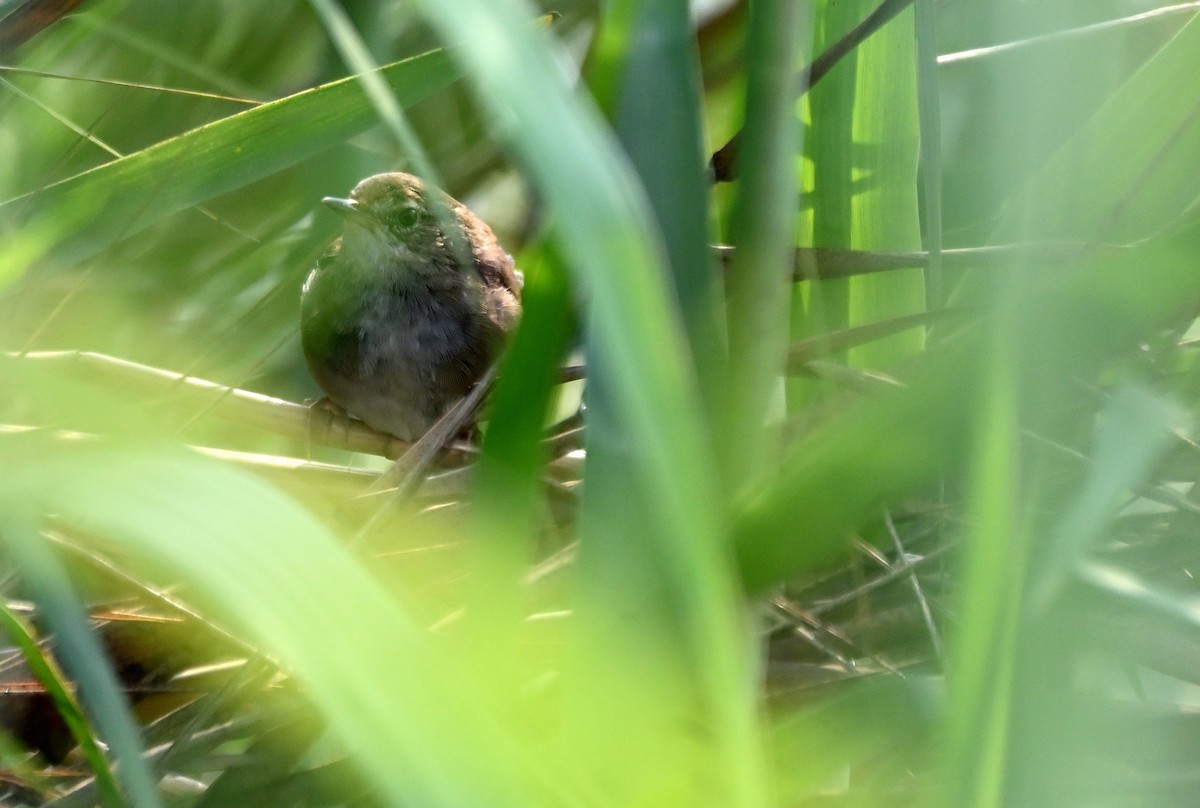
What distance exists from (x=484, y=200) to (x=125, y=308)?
1.17 m

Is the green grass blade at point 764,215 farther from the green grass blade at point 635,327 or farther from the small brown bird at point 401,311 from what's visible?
the small brown bird at point 401,311

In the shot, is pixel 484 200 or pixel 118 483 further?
pixel 484 200

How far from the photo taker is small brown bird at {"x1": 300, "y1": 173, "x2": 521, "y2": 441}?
108 inches

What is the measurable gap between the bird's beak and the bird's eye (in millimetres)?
125

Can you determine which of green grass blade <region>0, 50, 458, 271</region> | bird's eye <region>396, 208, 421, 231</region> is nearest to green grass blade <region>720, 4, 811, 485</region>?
green grass blade <region>0, 50, 458, 271</region>

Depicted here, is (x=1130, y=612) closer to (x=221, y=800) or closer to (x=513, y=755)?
(x=513, y=755)

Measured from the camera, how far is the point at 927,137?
1204mm

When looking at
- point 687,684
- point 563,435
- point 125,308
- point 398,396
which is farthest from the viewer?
point 398,396

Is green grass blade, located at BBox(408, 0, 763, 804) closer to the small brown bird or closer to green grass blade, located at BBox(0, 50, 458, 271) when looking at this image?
green grass blade, located at BBox(0, 50, 458, 271)

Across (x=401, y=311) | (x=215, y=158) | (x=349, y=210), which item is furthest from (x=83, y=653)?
(x=401, y=311)

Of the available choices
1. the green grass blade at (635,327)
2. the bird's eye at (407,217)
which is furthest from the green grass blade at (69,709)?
the bird's eye at (407,217)

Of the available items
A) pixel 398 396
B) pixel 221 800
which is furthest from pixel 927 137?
pixel 398 396

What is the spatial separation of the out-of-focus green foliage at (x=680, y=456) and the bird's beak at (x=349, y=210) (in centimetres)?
12

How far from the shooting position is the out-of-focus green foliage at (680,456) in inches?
24.6
